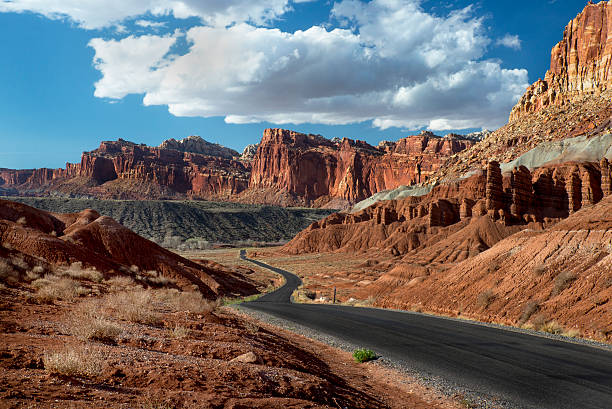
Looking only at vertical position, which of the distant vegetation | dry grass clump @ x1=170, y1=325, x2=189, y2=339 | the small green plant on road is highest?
the distant vegetation

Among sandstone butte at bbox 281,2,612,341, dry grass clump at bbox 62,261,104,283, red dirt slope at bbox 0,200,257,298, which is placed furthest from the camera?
red dirt slope at bbox 0,200,257,298

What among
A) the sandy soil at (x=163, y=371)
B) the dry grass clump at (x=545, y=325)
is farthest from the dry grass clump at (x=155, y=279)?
the dry grass clump at (x=545, y=325)

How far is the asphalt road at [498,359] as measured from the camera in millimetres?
10336

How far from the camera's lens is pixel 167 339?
1142cm

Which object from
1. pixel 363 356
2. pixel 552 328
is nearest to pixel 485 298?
pixel 552 328

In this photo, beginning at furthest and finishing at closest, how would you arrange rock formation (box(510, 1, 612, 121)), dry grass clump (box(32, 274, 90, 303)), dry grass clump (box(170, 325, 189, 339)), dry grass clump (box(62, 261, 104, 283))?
rock formation (box(510, 1, 612, 121)), dry grass clump (box(62, 261, 104, 283)), dry grass clump (box(32, 274, 90, 303)), dry grass clump (box(170, 325, 189, 339))

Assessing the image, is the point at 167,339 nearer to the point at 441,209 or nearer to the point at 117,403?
the point at 117,403

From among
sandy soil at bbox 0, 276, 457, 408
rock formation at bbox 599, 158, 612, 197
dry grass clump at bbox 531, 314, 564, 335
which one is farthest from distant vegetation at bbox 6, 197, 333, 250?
sandy soil at bbox 0, 276, 457, 408

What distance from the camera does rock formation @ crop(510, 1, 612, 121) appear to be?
126 metres

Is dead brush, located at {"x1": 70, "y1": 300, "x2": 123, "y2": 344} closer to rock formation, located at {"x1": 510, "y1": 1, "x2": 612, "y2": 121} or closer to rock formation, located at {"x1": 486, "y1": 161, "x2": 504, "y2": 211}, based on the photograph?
rock formation, located at {"x1": 486, "y1": 161, "x2": 504, "y2": 211}

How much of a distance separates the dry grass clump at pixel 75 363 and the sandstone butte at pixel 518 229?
20.6m

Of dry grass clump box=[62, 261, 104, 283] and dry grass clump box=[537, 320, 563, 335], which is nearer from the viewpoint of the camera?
dry grass clump box=[537, 320, 563, 335]

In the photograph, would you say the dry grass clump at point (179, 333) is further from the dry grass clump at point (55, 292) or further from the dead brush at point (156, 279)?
the dead brush at point (156, 279)

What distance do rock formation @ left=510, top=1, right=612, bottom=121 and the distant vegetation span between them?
3919 inches
